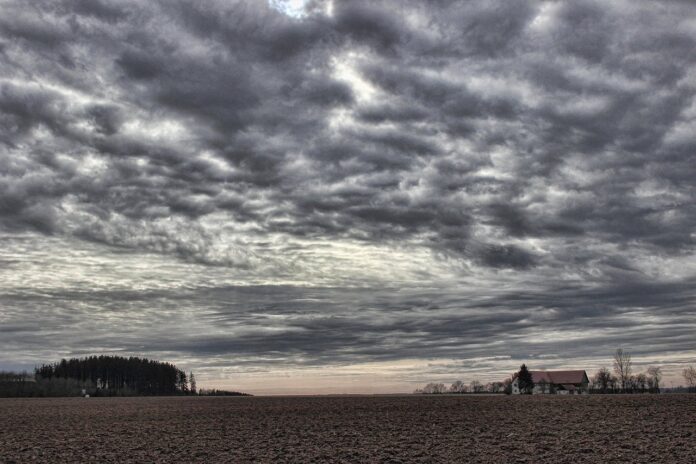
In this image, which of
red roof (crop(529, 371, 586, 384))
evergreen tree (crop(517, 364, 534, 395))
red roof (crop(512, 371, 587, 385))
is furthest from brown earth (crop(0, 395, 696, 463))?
red roof (crop(529, 371, 586, 384))

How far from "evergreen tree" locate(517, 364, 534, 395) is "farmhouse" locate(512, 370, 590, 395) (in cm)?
304

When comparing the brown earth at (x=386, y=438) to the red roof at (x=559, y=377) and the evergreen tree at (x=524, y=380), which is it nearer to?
the evergreen tree at (x=524, y=380)

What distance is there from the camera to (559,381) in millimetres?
189500

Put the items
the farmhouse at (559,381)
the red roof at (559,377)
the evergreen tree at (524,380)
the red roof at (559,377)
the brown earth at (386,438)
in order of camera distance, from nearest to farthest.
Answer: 1. the brown earth at (386,438)
2. the evergreen tree at (524,380)
3. the farmhouse at (559,381)
4. the red roof at (559,377)
5. the red roof at (559,377)

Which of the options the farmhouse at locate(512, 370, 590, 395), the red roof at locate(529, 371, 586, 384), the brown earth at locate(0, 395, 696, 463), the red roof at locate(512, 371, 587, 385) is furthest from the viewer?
the red roof at locate(529, 371, 586, 384)

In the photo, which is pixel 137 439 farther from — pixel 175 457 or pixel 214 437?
pixel 175 457

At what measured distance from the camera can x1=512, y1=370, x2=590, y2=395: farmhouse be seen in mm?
179363

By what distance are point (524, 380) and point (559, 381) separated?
77.4 feet

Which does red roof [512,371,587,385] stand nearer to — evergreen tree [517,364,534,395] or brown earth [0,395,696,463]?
evergreen tree [517,364,534,395]

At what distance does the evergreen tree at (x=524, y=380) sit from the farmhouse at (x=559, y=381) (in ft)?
9.96

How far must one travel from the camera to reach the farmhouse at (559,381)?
179 meters

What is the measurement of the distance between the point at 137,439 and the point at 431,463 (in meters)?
21.0

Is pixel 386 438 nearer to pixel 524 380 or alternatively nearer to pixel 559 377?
pixel 524 380

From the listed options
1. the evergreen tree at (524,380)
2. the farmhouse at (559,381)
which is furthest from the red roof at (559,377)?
the evergreen tree at (524,380)
